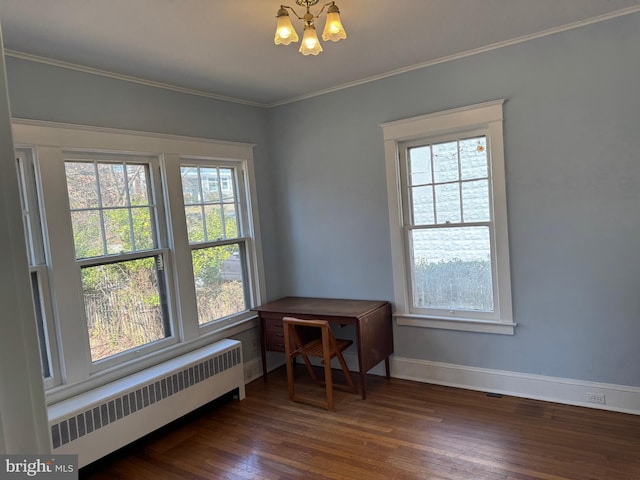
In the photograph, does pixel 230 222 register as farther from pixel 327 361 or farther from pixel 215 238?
pixel 327 361

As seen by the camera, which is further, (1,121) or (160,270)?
(160,270)

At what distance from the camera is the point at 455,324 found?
3.54 m

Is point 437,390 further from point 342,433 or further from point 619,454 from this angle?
point 619,454

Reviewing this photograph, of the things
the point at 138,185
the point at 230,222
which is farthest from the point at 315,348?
the point at 138,185

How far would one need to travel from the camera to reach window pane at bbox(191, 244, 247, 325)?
3754 mm

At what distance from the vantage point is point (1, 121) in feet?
1.37

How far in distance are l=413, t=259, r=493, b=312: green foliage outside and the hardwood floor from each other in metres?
0.71

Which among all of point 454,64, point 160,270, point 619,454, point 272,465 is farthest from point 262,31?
point 619,454

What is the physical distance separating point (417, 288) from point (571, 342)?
3.96ft

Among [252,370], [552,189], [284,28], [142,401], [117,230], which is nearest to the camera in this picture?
[284,28]

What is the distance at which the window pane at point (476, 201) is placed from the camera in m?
3.38

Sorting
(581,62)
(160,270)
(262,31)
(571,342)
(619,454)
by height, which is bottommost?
(619,454)

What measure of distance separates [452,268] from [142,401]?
8.36 ft

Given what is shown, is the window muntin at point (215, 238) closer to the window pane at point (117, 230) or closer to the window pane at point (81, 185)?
the window pane at point (117, 230)
